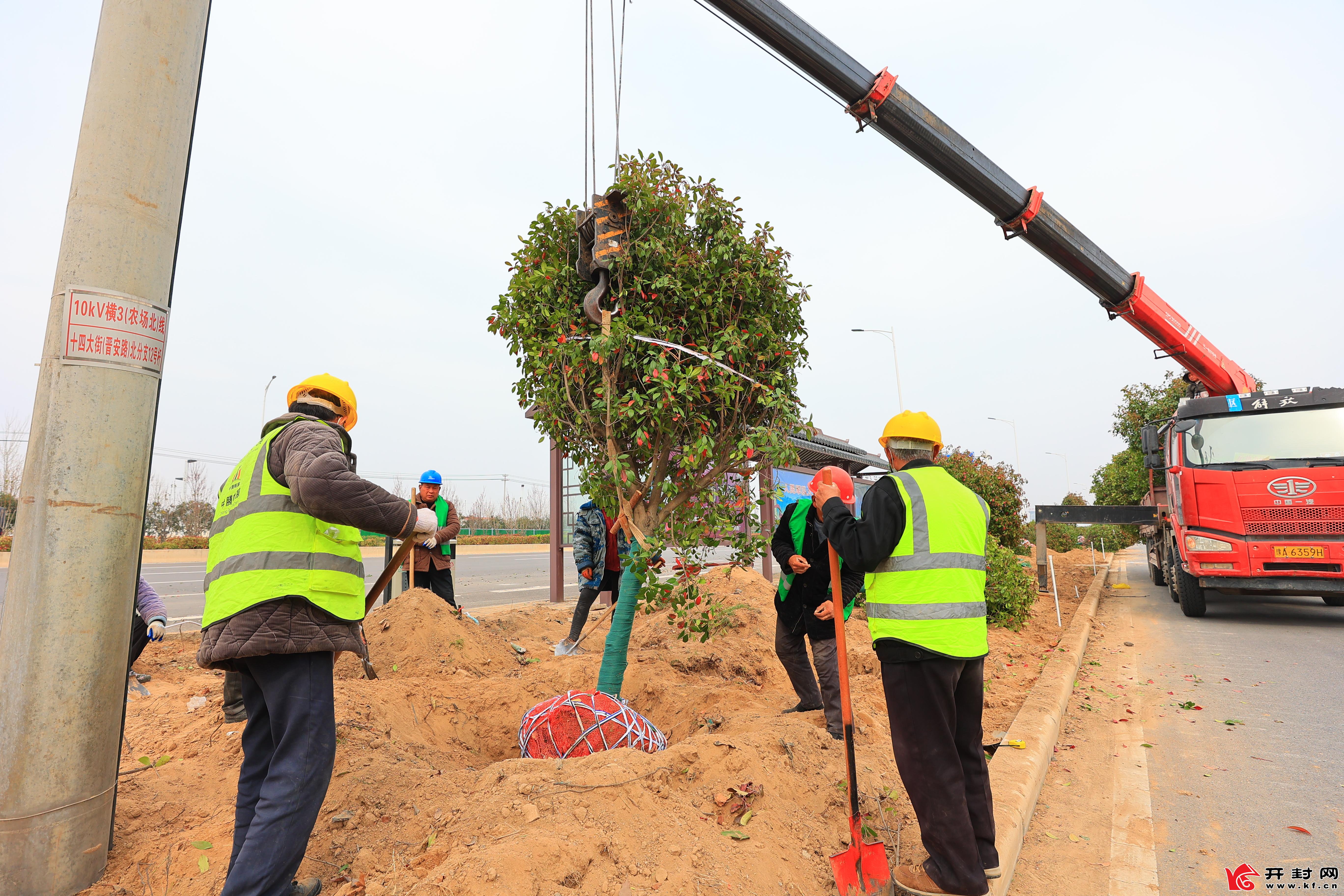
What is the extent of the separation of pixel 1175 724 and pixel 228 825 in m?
6.25

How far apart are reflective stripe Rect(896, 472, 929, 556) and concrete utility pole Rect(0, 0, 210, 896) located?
3067 millimetres

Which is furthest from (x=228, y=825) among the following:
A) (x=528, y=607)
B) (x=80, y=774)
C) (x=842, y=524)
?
(x=528, y=607)

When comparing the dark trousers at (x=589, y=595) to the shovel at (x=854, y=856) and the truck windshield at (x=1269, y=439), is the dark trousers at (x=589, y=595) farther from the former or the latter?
the truck windshield at (x=1269, y=439)

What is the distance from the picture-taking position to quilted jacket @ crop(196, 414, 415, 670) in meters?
2.36

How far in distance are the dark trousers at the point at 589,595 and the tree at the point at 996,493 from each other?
28.0 feet

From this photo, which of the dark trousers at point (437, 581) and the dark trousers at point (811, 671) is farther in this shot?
the dark trousers at point (437, 581)

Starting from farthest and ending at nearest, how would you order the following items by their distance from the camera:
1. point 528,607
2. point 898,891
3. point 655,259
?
point 528,607 → point 655,259 → point 898,891

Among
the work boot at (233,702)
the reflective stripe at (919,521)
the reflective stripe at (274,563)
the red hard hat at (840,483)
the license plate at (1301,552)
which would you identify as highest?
the red hard hat at (840,483)

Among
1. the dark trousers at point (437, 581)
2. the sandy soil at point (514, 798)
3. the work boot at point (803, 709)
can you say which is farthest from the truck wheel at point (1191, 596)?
the dark trousers at point (437, 581)

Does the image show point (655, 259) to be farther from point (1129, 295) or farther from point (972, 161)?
point (1129, 295)

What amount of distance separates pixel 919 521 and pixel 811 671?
2420 mm

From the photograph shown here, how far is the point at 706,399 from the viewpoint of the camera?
12.8 ft

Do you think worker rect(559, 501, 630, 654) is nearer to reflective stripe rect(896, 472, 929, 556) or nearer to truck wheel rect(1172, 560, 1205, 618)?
reflective stripe rect(896, 472, 929, 556)

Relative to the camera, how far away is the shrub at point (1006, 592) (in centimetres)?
894
